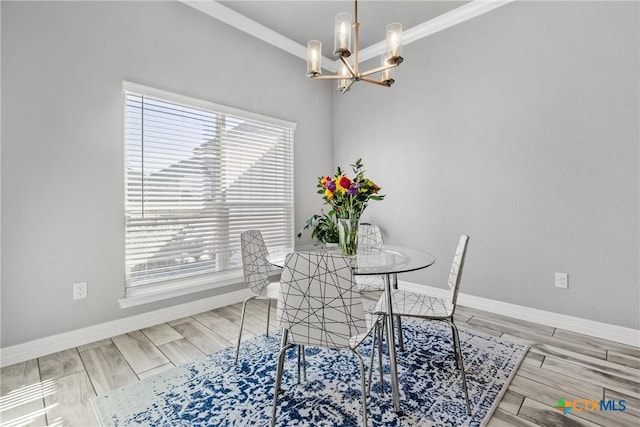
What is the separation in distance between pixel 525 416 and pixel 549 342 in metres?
1.06

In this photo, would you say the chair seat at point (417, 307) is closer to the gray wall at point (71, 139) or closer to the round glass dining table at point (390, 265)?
the round glass dining table at point (390, 265)

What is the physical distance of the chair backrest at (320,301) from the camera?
1.21 meters

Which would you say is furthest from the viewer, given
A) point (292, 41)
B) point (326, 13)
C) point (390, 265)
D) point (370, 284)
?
point (292, 41)

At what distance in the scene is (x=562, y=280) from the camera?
2.49 m

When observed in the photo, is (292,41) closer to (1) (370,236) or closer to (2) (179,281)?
(1) (370,236)

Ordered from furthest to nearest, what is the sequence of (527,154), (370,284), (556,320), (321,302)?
(527,154)
(556,320)
(370,284)
(321,302)

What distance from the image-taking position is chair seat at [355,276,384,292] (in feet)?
7.58

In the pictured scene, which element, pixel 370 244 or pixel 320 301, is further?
pixel 370 244

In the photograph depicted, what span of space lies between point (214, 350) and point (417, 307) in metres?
1.49

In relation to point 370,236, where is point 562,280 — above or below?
below

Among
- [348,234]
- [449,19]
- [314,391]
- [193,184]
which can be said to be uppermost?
[449,19]

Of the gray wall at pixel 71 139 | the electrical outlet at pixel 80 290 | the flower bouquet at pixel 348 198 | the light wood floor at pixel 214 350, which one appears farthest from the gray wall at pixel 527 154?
the electrical outlet at pixel 80 290

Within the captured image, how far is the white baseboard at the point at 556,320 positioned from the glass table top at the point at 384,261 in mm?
1393

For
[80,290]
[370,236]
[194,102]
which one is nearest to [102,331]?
[80,290]
